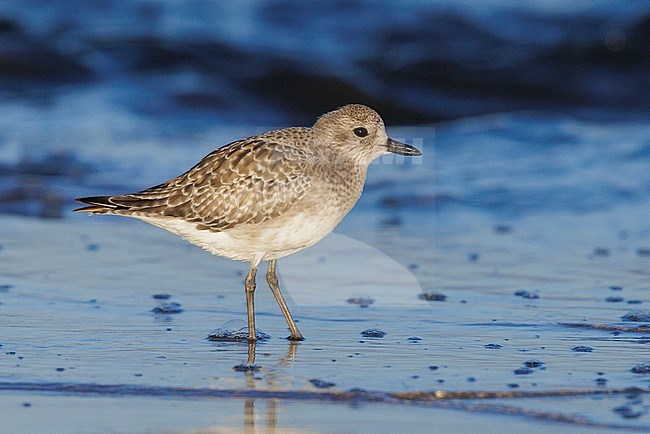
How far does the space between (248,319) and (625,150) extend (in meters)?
7.02

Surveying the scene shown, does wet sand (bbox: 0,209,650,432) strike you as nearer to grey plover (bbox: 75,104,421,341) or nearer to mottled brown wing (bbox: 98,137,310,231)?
grey plover (bbox: 75,104,421,341)

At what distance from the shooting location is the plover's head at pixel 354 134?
7.47m

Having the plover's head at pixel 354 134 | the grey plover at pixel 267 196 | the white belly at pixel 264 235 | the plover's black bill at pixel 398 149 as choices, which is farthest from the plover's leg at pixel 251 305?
the plover's black bill at pixel 398 149

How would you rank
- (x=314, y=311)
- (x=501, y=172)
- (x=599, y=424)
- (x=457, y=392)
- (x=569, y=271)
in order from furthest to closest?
(x=501, y=172) → (x=569, y=271) → (x=314, y=311) → (x=457, y=392) → (x=599, y=424)

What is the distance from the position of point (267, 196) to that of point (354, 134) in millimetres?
774

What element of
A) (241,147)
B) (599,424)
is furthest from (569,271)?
(599,424)

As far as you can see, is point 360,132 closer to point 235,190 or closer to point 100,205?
point 235,190

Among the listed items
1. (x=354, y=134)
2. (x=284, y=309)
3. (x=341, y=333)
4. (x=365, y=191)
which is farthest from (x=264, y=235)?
(x=365, y=191)

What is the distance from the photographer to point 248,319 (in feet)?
22.9

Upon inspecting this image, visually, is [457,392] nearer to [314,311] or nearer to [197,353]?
[197,353]

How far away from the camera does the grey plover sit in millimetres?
→ 7082

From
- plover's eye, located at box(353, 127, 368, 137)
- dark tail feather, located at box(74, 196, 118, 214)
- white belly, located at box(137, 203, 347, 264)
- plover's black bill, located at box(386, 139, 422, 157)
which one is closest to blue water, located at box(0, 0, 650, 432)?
white belly, located at box(137, 203, 347, 264)

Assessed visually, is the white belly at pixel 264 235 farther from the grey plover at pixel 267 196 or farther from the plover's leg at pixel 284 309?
the plover's leg at pixel 284 309

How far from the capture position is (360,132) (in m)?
7.51
